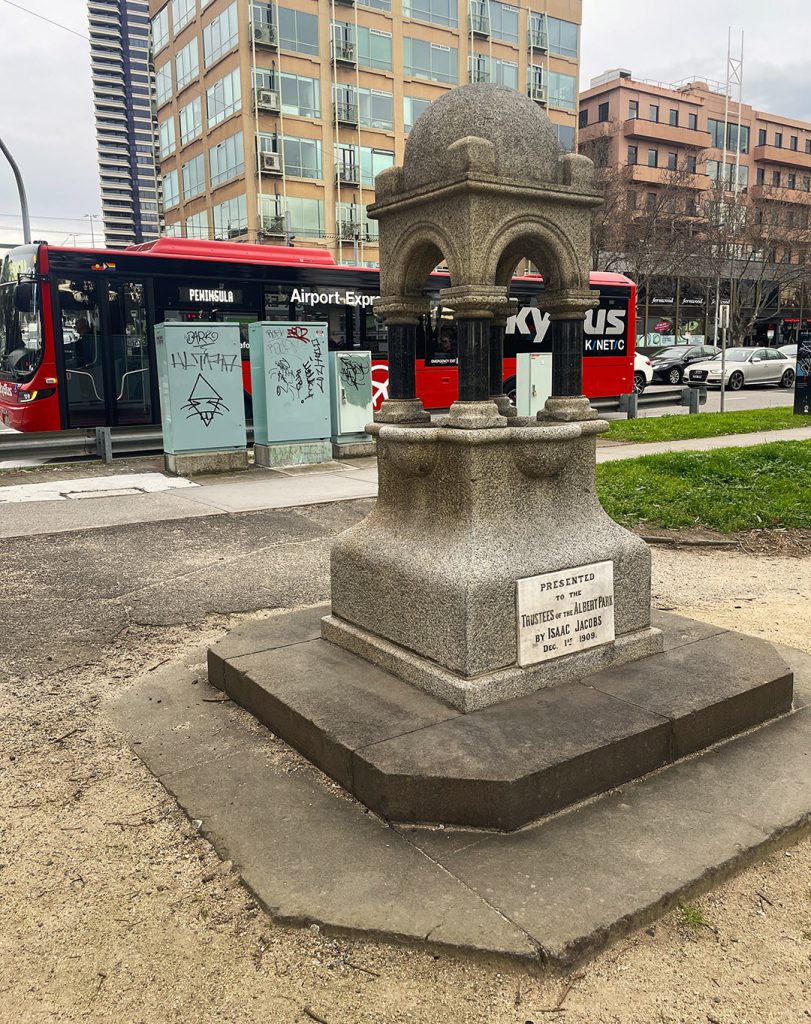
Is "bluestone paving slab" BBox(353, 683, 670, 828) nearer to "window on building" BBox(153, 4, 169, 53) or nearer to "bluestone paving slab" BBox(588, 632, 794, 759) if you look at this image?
"bluestone paving slab" BBox(588, 632, 794, 759)

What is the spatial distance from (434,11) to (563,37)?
10.0m

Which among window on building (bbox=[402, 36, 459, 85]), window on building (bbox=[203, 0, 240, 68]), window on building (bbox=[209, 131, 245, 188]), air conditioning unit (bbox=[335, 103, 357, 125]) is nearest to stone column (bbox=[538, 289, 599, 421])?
window on building (bbox=[209, 131, 245, 188])

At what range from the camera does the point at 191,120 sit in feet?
165

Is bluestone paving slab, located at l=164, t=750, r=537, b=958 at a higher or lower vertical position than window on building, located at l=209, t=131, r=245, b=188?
lower

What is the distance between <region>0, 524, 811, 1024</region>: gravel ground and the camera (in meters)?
2.31

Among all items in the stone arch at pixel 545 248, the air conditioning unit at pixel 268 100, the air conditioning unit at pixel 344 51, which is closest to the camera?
the stone arch at pixel 545 248

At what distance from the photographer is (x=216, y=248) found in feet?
49.8

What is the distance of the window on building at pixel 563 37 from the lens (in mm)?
53594

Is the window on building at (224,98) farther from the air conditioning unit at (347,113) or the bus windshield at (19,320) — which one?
the bus windshield at (19,320)

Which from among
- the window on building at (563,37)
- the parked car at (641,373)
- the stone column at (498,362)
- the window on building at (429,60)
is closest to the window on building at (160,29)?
the window on building at (429,60)

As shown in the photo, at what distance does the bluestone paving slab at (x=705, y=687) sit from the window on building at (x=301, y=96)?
4681 cm

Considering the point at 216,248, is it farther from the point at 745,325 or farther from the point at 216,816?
the point at 745,325

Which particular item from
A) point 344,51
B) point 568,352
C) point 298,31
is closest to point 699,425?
point 568,352

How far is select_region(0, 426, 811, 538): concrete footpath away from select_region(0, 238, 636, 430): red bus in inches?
57.4
